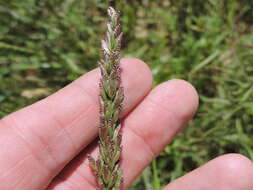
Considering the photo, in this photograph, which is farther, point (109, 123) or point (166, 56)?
point (166, 56)

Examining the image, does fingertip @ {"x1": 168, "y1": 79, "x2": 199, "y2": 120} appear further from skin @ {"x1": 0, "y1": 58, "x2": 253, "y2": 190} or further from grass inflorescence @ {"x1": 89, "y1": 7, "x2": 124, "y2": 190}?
grass inflorescence @ {"x1": 89, "y1": 7, "x2": 124, "y2": 190}

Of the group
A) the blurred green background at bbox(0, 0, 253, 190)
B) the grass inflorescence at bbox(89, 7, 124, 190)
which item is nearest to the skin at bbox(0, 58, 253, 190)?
the grass inflorescence at bbox(89, 7, 124, 190)

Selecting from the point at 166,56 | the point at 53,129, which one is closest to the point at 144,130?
the point at 53,129

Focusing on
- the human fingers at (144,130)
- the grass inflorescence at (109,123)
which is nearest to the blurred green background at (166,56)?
the human fingers at (144,130)

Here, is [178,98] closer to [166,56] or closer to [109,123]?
[109,123]

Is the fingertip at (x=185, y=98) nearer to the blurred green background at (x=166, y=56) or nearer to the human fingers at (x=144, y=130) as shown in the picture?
the human fingers at (x=144, y=130)

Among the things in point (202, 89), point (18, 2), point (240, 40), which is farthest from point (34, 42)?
point (240, 40)

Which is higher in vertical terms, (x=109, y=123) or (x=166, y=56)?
(x=109, y=123)
